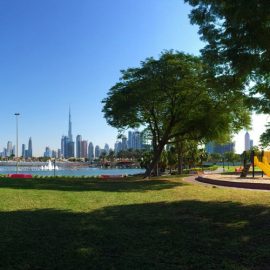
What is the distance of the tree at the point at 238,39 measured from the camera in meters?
10.2

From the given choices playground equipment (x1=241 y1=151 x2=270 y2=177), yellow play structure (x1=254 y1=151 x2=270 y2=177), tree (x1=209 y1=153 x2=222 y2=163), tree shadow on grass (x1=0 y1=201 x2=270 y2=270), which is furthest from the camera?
tree (x1=209 y1=153 x2=222 y2=163)

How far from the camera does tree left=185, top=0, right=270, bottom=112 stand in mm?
10207

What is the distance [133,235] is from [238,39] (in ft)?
20.2

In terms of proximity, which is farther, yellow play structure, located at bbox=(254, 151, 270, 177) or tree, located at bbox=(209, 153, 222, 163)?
tree, located at bbox=(209, 153, 222, 163)

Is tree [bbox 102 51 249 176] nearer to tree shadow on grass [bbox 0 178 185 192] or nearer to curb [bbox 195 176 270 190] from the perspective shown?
curb [bbox 195 176 270 190]

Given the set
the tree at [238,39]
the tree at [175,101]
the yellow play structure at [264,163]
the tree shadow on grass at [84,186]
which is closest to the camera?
the tree at [238,39]

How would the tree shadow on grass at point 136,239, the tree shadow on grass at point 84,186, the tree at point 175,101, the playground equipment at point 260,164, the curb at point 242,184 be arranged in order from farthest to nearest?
1. the playground equipment at point 260,164
2. the tree at point 175,101
3. the curb at point 242,184
4. the tree shadow on grass at point 84,186
5. the tree shadow on grass at point 136,239

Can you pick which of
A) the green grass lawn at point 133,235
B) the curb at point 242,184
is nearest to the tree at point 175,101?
the curb at point 242,184

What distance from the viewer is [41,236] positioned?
8.47 metres

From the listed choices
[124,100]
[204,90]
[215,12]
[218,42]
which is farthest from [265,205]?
[124,100]

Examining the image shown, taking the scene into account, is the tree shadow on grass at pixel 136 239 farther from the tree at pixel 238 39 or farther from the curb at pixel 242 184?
the curb at pixel 242 184

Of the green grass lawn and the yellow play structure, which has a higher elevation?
the yellow play structure

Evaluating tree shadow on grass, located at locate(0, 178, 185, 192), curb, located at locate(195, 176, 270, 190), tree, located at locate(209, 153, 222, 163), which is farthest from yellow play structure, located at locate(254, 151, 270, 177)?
tree, located at locate(209, 153, 222, 163)

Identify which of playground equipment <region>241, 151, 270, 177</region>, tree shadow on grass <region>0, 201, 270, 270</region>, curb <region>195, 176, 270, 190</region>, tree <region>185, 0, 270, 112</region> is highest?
tree <region>185, 0, 270, 112</region>
